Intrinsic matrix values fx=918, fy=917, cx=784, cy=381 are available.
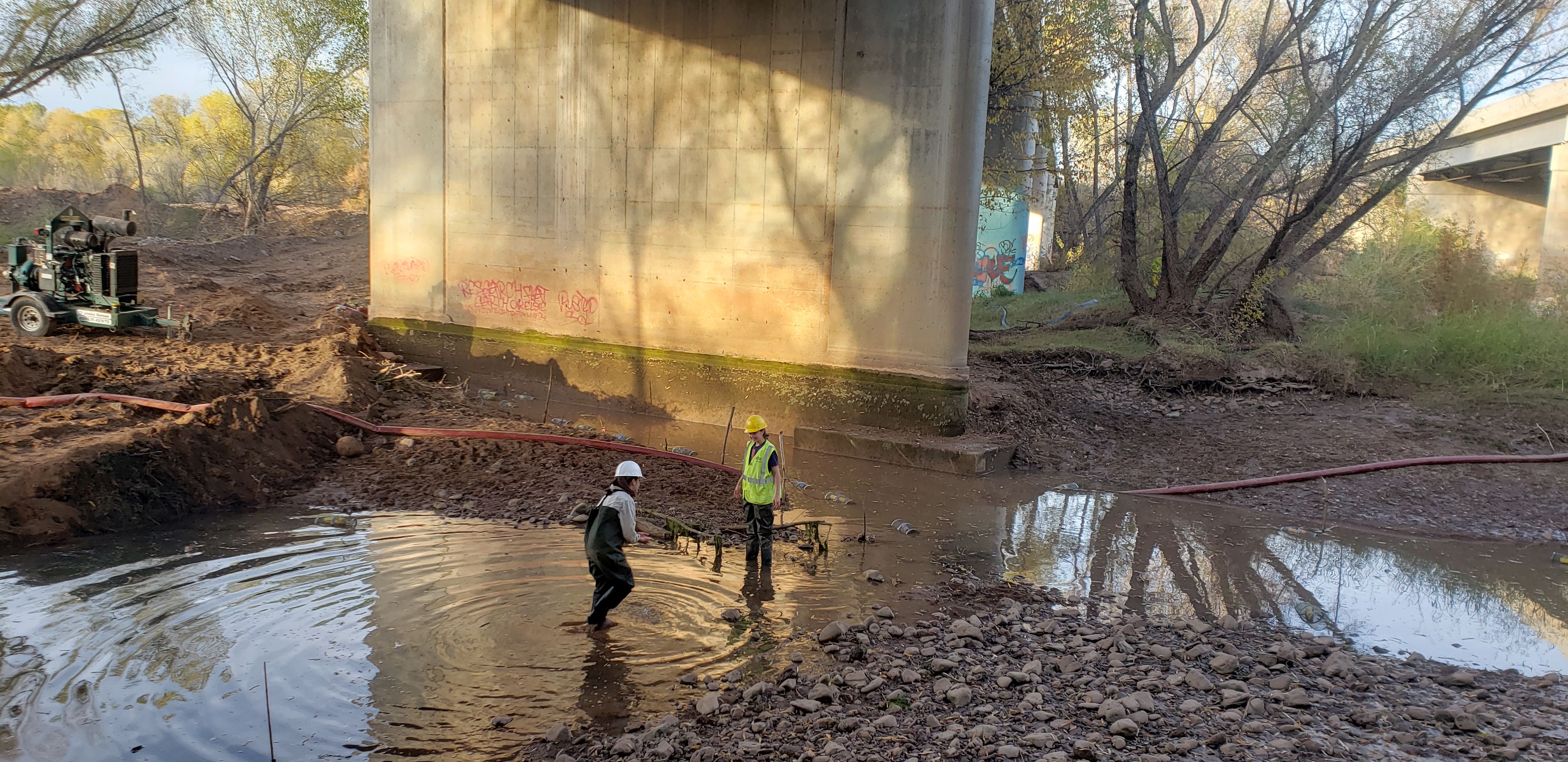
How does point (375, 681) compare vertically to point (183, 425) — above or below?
below

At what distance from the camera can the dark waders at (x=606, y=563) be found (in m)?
6.86

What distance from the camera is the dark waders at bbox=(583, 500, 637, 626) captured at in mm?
6863

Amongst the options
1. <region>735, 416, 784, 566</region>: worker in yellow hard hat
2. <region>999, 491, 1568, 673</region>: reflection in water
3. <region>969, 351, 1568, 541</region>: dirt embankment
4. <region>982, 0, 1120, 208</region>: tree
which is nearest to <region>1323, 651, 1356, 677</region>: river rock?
<region>999, 491, 1568, 673</region>: reflection in water

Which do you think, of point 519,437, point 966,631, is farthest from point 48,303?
point 966,631

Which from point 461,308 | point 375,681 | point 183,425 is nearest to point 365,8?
point 461,308

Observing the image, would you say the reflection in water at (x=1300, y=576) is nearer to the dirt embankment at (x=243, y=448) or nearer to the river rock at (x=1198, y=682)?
the river rock at (x=1198, y=682)

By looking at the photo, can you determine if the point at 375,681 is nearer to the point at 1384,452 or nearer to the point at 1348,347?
the point at 1384,452

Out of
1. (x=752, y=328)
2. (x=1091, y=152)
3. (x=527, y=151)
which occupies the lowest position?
(x=752, y=328)

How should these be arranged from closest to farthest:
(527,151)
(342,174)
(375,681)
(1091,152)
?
(375,681)
(527,151)
(1091,152)
(342,174)

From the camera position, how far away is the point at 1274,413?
15133 millimetres

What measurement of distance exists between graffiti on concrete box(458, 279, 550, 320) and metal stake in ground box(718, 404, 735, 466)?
4.08 metres

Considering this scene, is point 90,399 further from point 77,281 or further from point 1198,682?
point 1198,682

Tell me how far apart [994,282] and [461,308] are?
2372 cm

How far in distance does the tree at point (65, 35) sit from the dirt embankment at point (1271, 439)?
2488 centimetres
